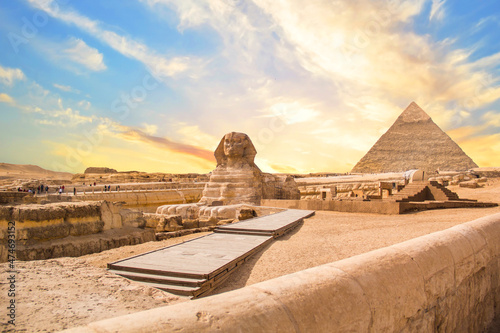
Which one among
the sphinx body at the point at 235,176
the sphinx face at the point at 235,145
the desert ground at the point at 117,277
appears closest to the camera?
the desert ground at the point at 117,277

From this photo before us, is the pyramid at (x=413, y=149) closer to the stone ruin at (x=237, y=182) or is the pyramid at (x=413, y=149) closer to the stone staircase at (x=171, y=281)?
the stone ruin at (x=237, y=182)

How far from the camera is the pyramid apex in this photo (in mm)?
129125

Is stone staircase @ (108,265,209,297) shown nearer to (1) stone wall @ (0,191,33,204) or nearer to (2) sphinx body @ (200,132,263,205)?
(1) stone wall @ (0,191,33,204)

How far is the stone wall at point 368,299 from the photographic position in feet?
3.54

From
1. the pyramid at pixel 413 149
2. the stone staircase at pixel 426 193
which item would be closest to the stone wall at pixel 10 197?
the stone staircase at pixel 426 193

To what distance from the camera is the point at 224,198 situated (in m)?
12.5

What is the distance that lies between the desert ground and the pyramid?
119 meters

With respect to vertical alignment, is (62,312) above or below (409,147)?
below

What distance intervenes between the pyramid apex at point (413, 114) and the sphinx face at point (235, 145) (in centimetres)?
13678

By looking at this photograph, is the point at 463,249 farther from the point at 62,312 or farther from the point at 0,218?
the point at 0,218

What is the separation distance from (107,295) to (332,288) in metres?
1.97

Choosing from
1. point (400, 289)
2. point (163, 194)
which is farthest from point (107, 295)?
point (163, 194)

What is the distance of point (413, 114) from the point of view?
131625mm

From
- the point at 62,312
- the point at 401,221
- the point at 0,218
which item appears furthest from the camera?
the point at 401,221
